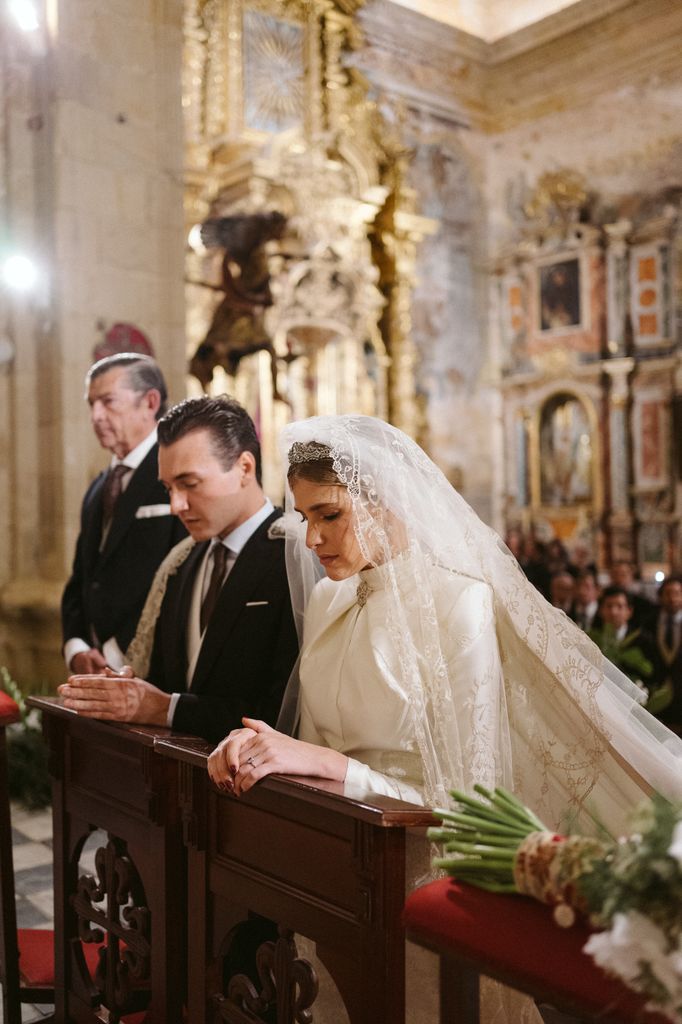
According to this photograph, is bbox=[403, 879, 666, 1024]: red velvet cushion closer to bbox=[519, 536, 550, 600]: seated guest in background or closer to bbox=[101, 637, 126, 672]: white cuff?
bbox=[101, 637, 126, 672]: white cuff

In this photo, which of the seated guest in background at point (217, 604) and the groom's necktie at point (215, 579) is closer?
the seated guest in background at point (217, 604)

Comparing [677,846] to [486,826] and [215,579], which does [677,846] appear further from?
[215,579]

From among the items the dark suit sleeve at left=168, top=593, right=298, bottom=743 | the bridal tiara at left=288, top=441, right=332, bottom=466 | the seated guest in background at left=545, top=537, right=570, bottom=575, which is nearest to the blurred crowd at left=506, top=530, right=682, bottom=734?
the seated guest in background at left=545, top=537, right=570, bottom=575

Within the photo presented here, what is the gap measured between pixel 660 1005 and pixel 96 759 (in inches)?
81.8

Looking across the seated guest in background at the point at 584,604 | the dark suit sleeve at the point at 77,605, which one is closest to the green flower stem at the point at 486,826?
the dark suit sleeve at the point at 77,605

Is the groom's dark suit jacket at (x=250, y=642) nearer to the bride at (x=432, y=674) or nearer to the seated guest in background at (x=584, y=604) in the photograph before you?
the bride at (x=432, y=674)

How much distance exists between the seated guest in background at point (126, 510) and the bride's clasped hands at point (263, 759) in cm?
187

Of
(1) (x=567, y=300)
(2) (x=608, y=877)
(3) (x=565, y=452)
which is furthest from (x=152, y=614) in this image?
(1) (x=567, y=300)

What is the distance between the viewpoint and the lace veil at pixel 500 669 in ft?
7.74

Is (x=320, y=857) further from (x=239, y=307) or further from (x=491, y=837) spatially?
(x=239, y=307)

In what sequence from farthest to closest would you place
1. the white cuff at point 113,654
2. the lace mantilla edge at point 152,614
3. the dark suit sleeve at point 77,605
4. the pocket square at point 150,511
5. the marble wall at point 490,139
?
the marble wall at point 490,139 < the dark suit sleeve at point 77,605 < the white cuff at point 113,654 < the pocket square at point 150,511 < the lace mantilla edge at point 152,614

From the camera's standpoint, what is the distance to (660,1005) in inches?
52.6

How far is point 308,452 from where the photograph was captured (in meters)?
2.57

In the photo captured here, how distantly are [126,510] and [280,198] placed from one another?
28.3 ft
